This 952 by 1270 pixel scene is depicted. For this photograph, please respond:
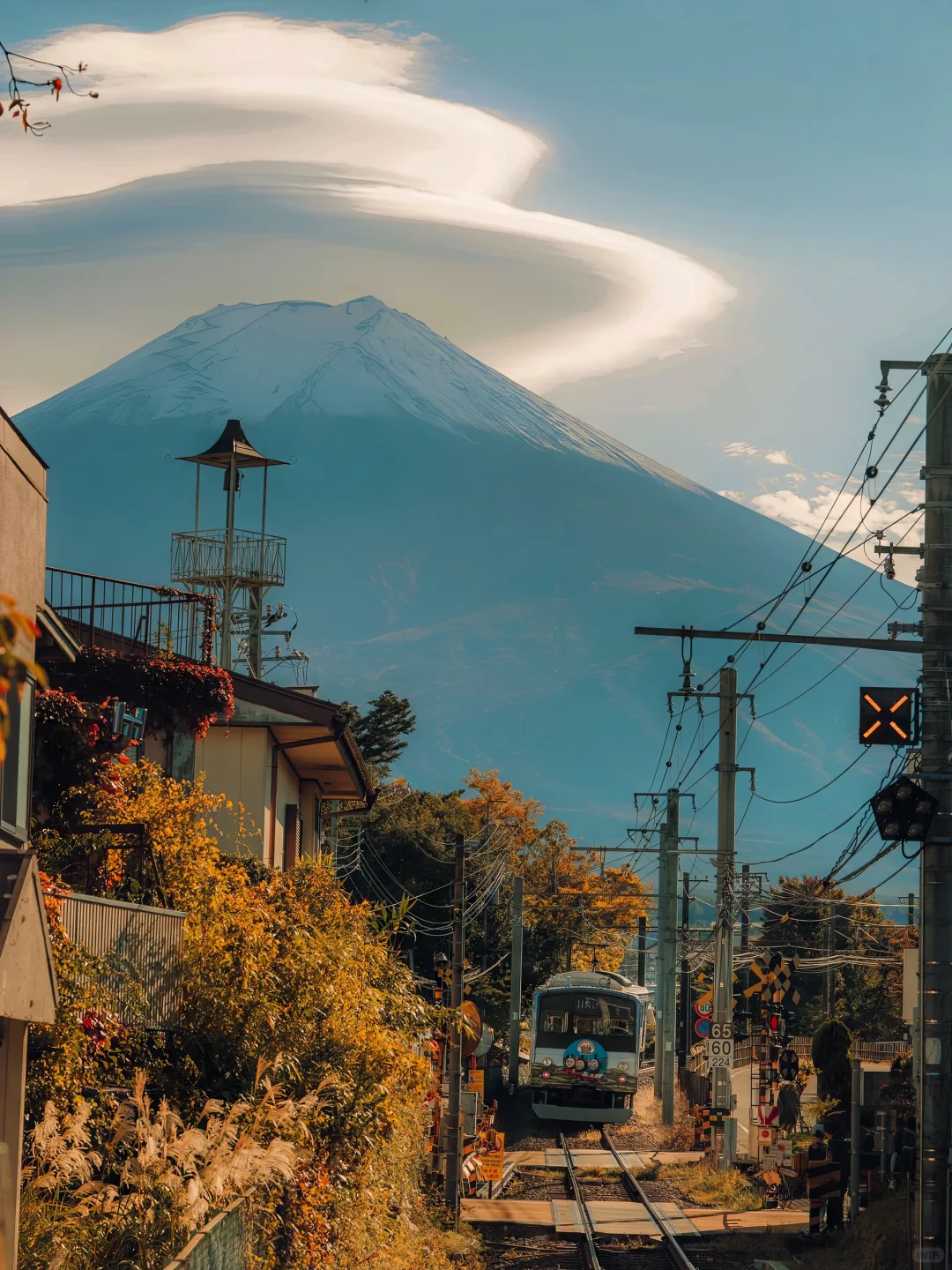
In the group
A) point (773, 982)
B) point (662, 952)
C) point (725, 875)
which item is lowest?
point (773, 982)

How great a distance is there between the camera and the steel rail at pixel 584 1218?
23.5 metres

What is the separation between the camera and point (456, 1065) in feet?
85.3

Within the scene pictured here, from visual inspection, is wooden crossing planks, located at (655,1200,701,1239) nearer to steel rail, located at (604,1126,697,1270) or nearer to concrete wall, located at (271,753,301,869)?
steel rail, located at (604,1126,697,1270)

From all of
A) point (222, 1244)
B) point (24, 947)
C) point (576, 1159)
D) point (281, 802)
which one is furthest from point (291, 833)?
point (24, 947)

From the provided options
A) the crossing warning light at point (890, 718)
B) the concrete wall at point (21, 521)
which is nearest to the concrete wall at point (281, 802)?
the crossing warning light at point (890, 718)

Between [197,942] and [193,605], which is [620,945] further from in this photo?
[197,942]

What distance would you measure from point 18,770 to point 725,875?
24.1 metres

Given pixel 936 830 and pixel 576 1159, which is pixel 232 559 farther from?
pixel 936 830

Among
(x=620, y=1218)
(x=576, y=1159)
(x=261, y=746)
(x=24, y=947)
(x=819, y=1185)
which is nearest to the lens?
(x=24, y=947)

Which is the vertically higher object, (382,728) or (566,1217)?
(382,728)

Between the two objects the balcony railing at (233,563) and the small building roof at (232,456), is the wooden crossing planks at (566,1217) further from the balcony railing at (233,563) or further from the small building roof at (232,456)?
the small building roof at (232,456)

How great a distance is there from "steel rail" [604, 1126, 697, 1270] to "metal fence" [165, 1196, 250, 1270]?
10.5m

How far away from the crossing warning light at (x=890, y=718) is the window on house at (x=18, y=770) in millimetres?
9807

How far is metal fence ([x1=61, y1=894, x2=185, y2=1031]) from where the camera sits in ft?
49.3
